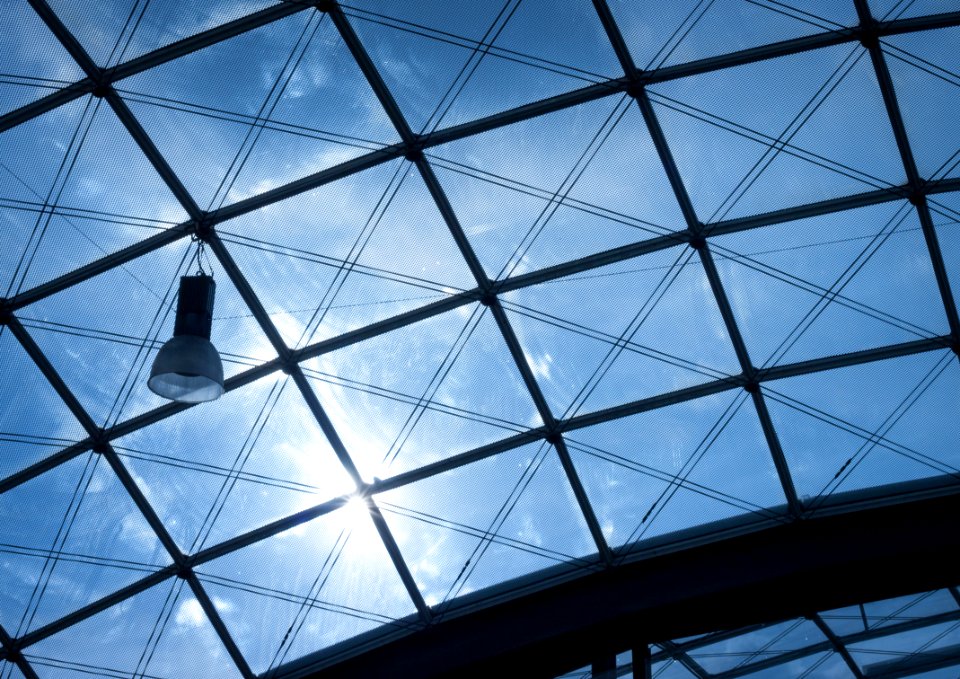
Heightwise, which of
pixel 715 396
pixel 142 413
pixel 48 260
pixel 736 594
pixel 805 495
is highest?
pixel 48 260

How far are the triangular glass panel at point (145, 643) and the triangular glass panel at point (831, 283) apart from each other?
569 inches

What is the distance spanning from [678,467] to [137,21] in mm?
14541

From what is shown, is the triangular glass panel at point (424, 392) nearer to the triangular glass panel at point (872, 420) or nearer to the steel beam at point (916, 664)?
the triangular glass panel at point (872, 420)

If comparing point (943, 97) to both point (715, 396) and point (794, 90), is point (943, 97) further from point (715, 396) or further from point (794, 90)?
point (715, 396)

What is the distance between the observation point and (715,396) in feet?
72.9

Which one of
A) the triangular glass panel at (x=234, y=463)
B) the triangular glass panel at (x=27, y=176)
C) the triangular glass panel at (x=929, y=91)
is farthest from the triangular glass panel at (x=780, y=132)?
the triangular glass panel at (x=27, y=176)

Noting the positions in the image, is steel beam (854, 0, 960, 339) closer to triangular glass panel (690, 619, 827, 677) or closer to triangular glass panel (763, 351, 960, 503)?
triangular glass panel (763, 351, 960, 503)

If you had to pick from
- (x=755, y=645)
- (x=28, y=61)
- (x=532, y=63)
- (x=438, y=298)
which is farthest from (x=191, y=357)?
(x=755, y=645)

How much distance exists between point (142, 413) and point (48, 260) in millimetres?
3930

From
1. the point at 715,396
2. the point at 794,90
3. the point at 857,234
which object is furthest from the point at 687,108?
the point at 715,396

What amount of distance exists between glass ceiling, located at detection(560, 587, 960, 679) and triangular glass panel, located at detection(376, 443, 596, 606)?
180 inches

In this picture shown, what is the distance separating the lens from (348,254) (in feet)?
68.0

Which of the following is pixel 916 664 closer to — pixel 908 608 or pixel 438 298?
pixel 908 608

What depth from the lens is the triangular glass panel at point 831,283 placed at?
67.1ft
